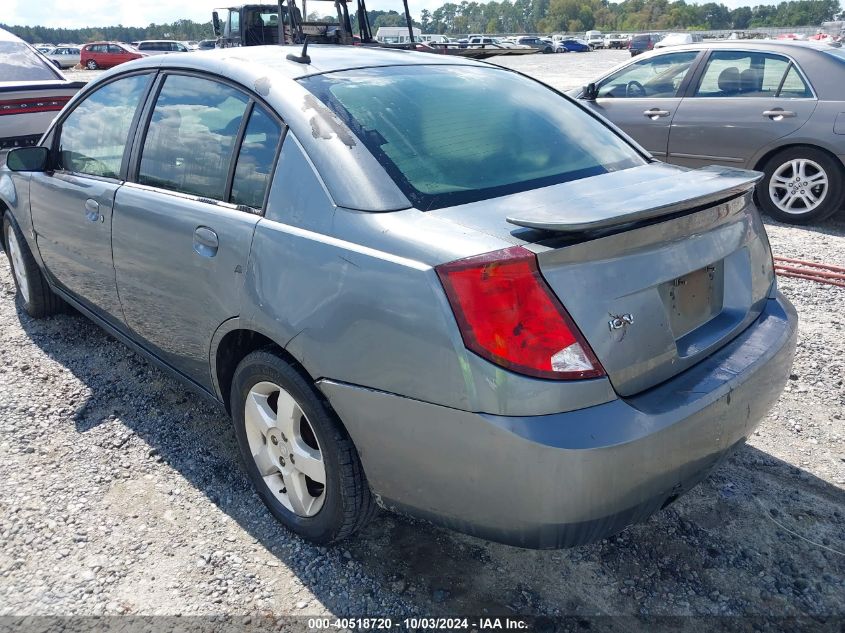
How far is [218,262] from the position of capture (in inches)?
101


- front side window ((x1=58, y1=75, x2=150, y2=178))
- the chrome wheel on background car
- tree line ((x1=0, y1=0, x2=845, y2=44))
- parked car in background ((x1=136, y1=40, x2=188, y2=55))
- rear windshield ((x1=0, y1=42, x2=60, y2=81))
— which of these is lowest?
the chrome wheel on background car

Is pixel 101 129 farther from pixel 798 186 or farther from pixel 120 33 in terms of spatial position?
pixel 120 33

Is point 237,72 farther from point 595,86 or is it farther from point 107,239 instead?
point 595,86

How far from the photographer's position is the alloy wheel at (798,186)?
6.31m

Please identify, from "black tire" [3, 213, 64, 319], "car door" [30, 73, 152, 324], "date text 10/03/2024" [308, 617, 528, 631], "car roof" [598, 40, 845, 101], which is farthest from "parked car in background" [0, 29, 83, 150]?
"car roof" [598, 40, 845, 101]

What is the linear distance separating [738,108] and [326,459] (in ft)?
19.3

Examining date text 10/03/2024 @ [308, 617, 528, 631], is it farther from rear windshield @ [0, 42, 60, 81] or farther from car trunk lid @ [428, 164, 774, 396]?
rear windshield @ [0, 42, 60, 81]

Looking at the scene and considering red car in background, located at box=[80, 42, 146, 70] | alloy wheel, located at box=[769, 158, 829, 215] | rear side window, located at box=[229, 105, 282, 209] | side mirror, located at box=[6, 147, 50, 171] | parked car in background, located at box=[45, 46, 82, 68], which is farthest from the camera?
parked car in background, located at box=[45, 46, 82, 68]

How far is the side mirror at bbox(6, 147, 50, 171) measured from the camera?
12.0 ft

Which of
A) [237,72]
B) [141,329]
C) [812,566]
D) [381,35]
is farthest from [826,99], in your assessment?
[381,35]

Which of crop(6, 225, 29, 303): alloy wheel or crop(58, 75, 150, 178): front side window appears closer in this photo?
crop(58, 75, 150, 178): front side window

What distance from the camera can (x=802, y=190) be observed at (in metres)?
6.38

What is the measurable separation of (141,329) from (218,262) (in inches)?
36.5

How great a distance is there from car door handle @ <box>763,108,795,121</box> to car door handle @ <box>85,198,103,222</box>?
569cm
